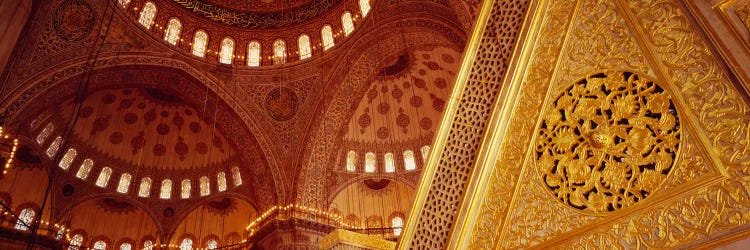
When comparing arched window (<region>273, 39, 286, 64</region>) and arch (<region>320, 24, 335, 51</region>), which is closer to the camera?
arch (<region>320, 24, 335, 51</region>)

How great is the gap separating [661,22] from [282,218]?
30.1 ft

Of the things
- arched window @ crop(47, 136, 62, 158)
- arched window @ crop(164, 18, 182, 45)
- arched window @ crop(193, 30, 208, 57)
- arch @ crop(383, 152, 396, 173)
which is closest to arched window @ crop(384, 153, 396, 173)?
arch @ crop(383, 152, 396, 173)

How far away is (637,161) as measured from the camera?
2861 mm

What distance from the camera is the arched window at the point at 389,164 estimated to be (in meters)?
13.7

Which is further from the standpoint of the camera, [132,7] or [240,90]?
[240,90]

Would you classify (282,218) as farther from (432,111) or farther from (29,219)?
(29,219)

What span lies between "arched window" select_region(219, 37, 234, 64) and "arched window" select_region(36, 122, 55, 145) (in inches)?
185

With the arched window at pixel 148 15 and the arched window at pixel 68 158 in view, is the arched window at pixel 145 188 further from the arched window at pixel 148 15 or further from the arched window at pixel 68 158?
the arched window at pixel 148 15

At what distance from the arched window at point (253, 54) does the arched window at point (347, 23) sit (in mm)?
2314

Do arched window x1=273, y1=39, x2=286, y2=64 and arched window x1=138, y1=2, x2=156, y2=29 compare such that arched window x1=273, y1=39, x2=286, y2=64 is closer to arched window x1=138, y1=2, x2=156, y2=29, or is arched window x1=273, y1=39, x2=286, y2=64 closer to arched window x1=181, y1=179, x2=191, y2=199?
arched window x1=138, y1=2, x2=156, y2=29

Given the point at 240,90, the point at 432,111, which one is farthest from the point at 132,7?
the point at 432,111

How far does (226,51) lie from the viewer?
38.9ft

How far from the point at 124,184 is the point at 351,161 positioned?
6553 millimetres

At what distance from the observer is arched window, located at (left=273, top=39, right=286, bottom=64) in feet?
39.4
